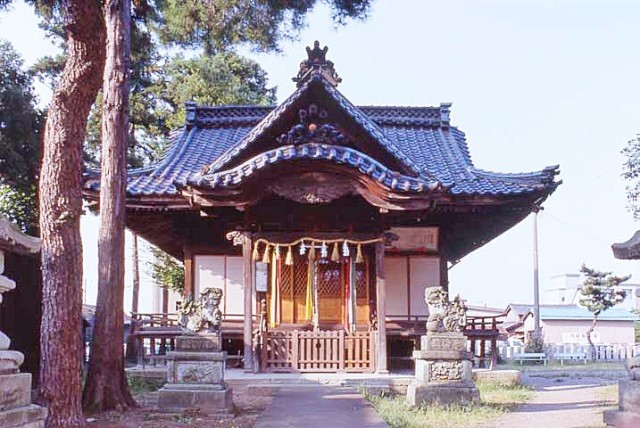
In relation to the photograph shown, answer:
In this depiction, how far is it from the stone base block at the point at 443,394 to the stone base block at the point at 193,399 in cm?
294

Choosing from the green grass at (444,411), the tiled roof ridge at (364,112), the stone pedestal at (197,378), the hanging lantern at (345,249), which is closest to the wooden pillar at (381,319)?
the hanging lantern at (345,249)

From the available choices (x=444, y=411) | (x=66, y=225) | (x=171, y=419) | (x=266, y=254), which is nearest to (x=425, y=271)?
(x=266, y=254)

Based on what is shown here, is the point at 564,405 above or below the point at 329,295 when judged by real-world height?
below

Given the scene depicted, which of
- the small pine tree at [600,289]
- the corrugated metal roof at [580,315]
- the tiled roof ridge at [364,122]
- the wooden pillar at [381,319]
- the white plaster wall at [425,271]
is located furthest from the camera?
the corrugated metal roof at [580,315]

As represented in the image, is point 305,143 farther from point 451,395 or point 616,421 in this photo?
point 616,421

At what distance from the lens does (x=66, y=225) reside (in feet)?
29.5

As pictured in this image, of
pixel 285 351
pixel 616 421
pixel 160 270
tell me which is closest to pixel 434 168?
pixel 285 351

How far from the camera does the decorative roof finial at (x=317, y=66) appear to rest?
54.2 feet

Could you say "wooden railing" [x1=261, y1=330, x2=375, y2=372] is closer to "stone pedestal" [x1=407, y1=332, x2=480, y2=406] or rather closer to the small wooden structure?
the small wooden structure

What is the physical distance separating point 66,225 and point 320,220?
7159 millimetres

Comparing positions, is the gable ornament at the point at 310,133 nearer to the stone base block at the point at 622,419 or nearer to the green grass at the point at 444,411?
the green grass at the point at 444,411

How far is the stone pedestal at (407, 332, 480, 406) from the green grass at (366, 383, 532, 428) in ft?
0.65

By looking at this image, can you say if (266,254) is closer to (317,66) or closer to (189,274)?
(189,274)

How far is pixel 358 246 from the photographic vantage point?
14961 mm
